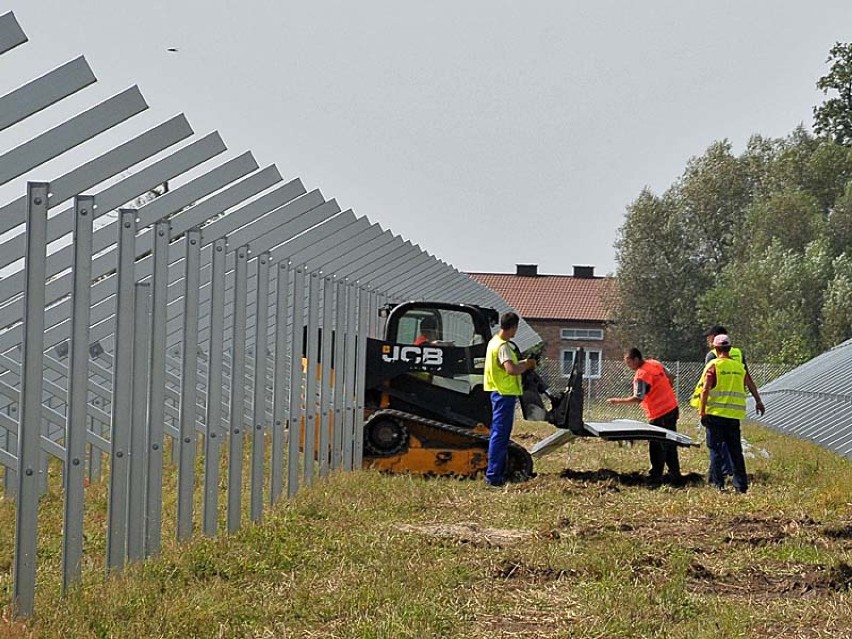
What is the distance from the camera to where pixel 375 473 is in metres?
13.6

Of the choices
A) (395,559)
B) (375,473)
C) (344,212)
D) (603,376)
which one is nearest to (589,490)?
(375,473)

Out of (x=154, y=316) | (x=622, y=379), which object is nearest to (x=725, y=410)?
(x=154, y=316)

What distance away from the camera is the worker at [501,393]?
13188 millimetres

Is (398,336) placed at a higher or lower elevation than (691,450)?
higher

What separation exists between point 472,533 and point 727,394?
3863mm

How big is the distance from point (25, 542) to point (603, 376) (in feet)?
107

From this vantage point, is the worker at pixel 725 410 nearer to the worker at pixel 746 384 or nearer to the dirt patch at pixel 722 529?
the worker at pixel 746 384

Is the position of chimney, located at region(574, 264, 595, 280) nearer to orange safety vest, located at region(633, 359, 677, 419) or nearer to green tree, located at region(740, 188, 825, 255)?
green tree, located at region(740, 188, 825, 255)

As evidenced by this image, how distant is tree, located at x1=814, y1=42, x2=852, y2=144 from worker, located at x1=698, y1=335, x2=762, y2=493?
41.0m

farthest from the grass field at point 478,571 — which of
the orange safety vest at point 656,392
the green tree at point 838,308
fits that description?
the green tree at point 838,308

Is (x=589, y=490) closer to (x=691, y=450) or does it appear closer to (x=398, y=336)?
(x=398, y=336)

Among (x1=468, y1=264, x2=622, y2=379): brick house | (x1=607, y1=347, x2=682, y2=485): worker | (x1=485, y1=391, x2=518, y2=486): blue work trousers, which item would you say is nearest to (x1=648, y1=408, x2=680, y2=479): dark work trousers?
(x1=607, y1=347, x2=682, y2=485): worker

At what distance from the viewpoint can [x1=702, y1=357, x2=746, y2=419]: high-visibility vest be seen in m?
12.9

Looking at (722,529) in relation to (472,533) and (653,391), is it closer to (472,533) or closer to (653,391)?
(472,533)
